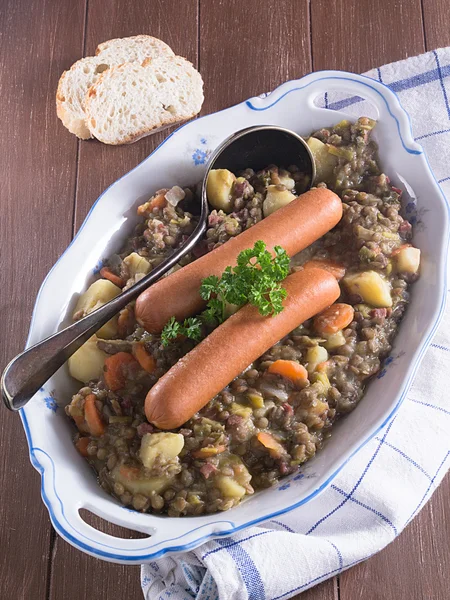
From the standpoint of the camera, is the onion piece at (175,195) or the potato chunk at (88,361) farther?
the onion piece at (175,195)

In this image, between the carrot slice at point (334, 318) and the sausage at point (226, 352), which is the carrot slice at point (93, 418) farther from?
the carrot slice at point (334, 318)

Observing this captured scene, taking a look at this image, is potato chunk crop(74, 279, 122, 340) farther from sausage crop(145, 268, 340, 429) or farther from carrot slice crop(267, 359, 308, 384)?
carrot slice crop(267, 359, 308, 384)


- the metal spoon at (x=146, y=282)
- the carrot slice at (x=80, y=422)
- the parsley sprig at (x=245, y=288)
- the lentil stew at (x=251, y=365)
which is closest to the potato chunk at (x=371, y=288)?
the lentil stew at (x=251, y=365)

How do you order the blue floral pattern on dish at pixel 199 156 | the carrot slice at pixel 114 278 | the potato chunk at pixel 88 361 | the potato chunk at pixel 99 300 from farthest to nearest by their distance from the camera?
the blue floral pattern on dish at pixel 199 156 < the carrot slice at pixel 114 278 < the potato chunk at pixel 99 300 < the potato chunk at pixel 88 361

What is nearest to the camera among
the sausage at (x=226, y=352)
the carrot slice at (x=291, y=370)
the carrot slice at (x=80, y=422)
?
the sausage at (x=226, y=352)

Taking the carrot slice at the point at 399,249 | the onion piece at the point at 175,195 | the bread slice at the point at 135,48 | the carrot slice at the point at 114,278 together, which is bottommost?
the carrot slice at the point at 114,278

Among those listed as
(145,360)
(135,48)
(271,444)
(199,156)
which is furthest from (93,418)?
(135,48)

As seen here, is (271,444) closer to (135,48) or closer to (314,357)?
(314,357)
